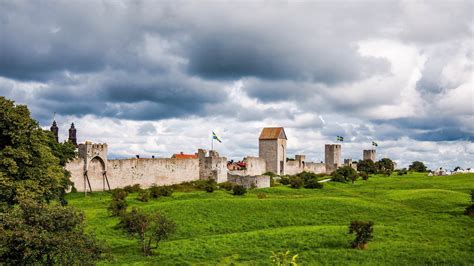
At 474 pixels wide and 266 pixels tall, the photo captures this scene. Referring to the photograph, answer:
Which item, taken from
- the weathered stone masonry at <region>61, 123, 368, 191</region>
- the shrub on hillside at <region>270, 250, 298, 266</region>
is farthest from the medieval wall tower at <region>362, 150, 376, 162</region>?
the shrub on hillside at <region>270, 250, 298, 266</region>

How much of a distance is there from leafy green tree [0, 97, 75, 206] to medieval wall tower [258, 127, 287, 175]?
65.1 metres

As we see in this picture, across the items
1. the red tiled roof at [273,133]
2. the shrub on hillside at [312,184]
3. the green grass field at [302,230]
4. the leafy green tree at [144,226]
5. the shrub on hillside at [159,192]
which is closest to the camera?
the green grass field at [302,230]

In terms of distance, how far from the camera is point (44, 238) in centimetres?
2217

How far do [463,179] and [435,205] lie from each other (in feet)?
118

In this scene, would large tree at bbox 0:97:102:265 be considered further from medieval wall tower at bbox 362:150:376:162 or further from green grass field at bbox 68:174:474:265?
medieval wall tower at bbox 362:150:376:162

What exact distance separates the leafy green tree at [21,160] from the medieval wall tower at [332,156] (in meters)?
92.4

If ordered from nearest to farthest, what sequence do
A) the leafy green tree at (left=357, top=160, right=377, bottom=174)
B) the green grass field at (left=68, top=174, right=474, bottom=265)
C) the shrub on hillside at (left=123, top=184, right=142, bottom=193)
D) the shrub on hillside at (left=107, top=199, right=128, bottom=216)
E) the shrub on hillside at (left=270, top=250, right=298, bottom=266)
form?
the shrub on hillside at (left=270, top=250, right=298, bottom=266) < the green grass field at (left=68, top=174, right=474, bottom=265) < the shrub on hillside at (left=107, top=199, right=128, bottom=216) < the shrub on hillside at (left=123, top=184, right=142, bottom=193) < the leafy green tree at (left=357, top=160, right=377, bottom=174)

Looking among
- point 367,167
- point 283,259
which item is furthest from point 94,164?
point 367,167

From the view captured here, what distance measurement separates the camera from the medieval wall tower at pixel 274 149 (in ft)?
317

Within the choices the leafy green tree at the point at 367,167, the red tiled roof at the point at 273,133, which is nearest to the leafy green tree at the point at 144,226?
the red tiled roof at the point at 273,133

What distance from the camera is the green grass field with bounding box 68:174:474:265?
31312 mm

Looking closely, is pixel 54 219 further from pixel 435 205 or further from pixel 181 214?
pixel 435 205

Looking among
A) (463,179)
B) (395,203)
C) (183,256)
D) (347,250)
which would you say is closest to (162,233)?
(183,256)

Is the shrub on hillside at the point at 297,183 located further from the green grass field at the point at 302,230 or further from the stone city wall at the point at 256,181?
the green grass field at the point at 302,230
